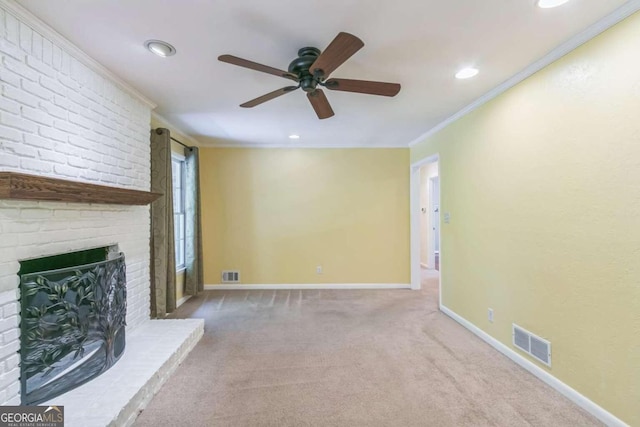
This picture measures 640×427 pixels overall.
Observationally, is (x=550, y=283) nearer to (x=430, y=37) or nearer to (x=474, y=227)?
(x=474, y=227)

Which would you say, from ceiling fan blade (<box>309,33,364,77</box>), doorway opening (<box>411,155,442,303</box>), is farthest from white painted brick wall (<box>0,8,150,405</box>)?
doorway opening (<box>411,155,442,303</box>)

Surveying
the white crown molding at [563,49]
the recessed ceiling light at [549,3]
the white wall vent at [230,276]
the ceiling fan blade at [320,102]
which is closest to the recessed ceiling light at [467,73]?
the white crown molding at [563,49]

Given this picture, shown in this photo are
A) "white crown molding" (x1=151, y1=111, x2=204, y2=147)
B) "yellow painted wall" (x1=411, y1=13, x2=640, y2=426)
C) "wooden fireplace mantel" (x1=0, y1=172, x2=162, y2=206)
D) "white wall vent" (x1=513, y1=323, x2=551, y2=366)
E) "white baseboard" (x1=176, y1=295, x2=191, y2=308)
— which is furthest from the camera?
"white baseboard" (x1=176, y1=295, x2=191, y2=308)

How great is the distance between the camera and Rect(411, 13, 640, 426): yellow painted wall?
5.46 ft

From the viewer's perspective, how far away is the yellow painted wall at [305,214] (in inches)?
192

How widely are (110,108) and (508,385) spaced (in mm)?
3802

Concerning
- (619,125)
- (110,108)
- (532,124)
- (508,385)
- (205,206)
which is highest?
(110,108)

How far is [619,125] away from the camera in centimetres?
170

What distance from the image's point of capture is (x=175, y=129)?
3.97 m

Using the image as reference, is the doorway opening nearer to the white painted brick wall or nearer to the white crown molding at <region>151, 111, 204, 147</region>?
the white crown molding at <region>151, 111, 204, 147</region>

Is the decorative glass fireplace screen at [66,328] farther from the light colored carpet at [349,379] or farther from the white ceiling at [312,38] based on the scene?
the white ceiling at [312,38]

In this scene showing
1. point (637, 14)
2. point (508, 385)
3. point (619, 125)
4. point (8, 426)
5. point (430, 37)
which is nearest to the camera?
point (8, 426)

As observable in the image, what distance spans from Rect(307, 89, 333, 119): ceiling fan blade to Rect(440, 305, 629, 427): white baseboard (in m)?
2.60

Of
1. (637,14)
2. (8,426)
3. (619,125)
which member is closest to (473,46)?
(637,14)
